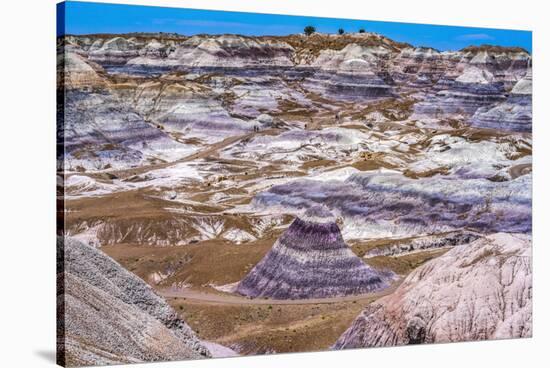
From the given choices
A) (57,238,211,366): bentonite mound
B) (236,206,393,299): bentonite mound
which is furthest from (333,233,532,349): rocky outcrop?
(57,238,211,366): bentonite mound

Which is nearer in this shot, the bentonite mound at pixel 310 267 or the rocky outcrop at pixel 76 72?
the rocky outcrop at pixel 76 72

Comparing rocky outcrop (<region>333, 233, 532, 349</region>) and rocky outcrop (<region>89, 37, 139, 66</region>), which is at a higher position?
rocky outcrop (<region>89, 37, 139, 66</region>)

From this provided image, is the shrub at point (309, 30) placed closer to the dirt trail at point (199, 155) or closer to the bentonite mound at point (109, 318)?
the dirt trail at point (199, 155)

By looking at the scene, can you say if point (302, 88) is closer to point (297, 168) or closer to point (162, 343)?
point (297, 168)

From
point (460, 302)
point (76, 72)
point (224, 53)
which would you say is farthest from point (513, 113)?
point (76, 72)

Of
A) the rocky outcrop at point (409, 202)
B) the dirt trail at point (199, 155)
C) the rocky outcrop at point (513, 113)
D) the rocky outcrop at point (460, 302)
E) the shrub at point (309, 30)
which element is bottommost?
the rocky outcrop at point (460, 302)

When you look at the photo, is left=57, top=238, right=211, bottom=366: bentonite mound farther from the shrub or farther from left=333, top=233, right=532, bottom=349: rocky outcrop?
the shrub

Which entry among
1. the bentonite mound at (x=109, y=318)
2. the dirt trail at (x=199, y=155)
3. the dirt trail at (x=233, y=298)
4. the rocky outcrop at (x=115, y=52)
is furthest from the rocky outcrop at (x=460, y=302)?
the rocky outcrop at (x=115, y=52)
